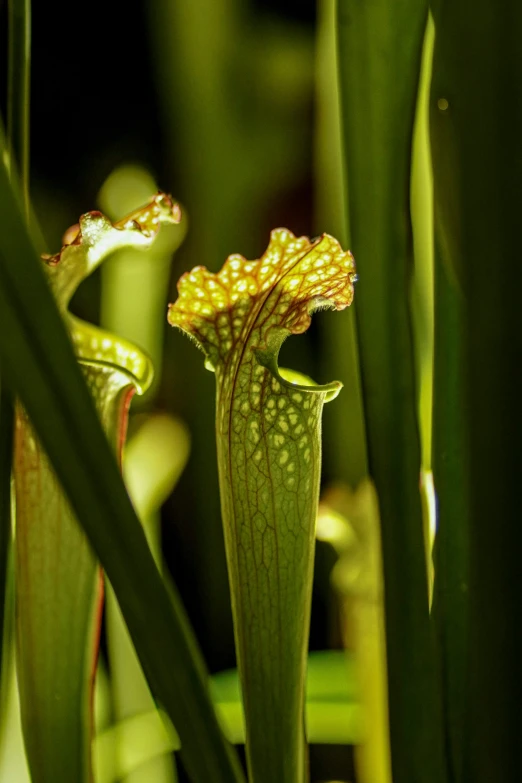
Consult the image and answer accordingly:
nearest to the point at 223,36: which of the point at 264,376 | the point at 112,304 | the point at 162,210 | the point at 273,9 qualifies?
the point at 273,9

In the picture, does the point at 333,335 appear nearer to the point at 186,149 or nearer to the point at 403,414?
the point at 186,149

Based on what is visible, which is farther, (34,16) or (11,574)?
(34,16)

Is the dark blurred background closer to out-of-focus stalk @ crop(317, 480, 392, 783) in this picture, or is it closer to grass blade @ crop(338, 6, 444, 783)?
out-of-focus stalk @ crop(317, 480, 392, 783)

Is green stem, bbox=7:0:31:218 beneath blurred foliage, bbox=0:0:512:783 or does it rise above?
above

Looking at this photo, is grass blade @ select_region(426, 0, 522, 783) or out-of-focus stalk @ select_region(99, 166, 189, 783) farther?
out-of-focus stalk @ select_region(99, 166, 189, 783)

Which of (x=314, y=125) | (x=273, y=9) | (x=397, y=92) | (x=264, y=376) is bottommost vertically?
(x=264, y=376)

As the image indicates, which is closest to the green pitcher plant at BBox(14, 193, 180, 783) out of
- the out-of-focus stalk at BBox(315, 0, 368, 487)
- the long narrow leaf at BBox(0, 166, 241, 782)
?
the long narrow leaf at BBox(0, 166, 241, 782)

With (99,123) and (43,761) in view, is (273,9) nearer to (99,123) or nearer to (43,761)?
(99,123)

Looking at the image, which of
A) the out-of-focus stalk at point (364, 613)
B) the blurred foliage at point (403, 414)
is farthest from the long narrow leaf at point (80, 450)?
the out-of-focus stalk at point (364, 613)
